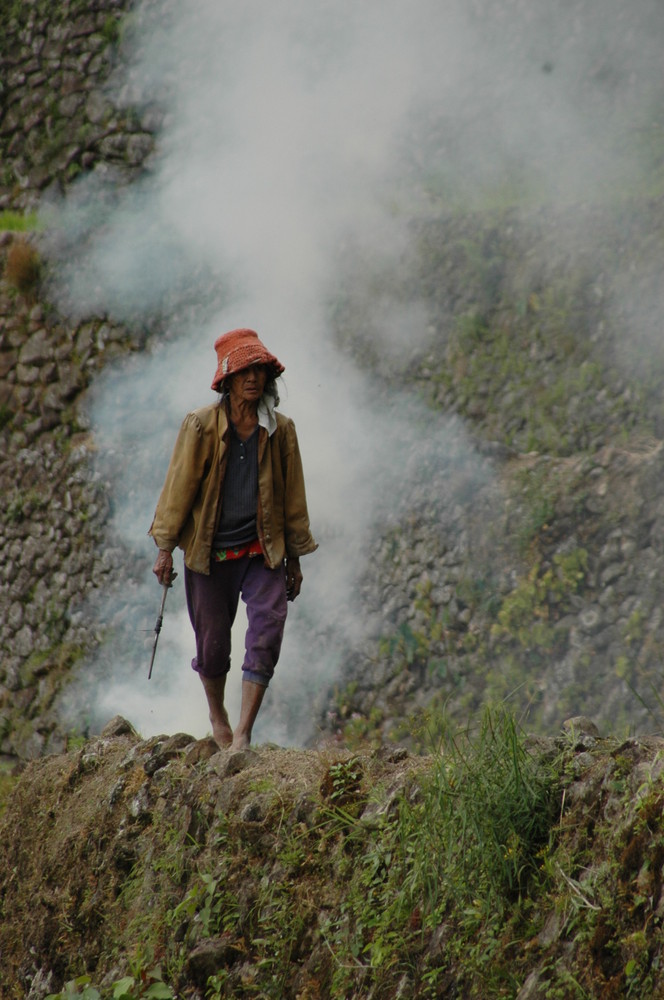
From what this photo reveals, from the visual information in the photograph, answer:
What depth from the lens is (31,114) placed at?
12.2 metres

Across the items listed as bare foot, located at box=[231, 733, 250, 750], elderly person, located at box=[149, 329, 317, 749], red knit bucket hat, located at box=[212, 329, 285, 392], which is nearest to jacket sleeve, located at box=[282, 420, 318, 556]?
elderly person, located at box=[149, 329, 317, 749]

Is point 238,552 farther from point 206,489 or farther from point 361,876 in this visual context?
point 361,876

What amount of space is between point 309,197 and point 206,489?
6253mm

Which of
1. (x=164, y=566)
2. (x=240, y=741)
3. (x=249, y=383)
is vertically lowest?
(x=240, y=741)

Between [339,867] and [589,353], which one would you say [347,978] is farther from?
[589,353]

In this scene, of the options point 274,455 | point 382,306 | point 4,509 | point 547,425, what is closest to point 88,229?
point 4,509

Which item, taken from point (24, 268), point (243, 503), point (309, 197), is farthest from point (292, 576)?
point (24, 268)

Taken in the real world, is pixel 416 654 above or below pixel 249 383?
above

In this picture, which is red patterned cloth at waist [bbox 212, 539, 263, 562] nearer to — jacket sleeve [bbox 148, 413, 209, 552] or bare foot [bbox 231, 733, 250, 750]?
jacket sleeve [bbox 148, 413, 209, 552]

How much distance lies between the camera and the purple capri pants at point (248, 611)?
4.73m

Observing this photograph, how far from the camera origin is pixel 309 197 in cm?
1043

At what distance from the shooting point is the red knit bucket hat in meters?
4.66

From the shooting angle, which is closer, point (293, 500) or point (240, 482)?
point (240, 482)

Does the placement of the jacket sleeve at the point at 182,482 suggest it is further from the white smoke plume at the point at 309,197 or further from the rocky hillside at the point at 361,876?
the white smoke plume at the point at 309,197
